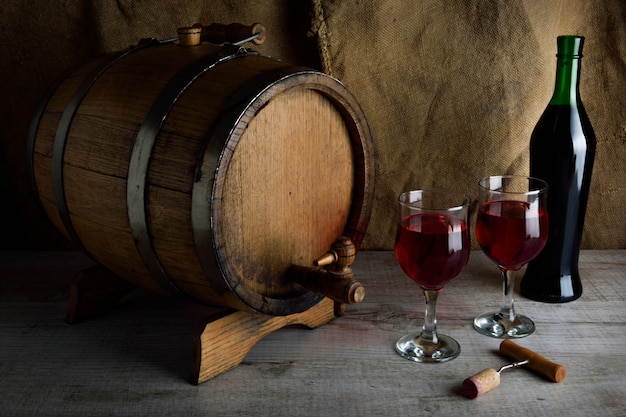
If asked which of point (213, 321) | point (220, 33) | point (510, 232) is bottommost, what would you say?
point (213, 321)

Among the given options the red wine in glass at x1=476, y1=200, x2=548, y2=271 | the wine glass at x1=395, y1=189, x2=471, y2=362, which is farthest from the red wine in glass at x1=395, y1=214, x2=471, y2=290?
the red wine in glass at x1=476, y1=200, x2=548, y2=271

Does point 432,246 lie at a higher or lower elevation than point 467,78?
lower

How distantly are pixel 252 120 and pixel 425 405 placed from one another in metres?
0.55

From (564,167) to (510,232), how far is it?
245 mm

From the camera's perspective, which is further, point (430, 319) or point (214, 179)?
point (430, 319)

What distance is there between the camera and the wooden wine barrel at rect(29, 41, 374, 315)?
45.8 inches

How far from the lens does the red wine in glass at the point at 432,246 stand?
123 cm

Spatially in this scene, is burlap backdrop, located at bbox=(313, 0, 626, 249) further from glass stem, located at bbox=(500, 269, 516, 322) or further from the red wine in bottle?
glass stem, located at bbox=(500, 269, 516, 322)

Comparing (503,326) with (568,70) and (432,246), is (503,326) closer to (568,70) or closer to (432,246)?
(432,246)

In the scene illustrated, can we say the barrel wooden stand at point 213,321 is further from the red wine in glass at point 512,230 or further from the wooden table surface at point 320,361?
the red wine in glass at point 512,230

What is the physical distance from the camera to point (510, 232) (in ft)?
4.42

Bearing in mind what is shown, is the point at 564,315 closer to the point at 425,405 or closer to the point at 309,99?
the point at 425,405

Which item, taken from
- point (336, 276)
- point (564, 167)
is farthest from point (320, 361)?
point (564, 167)

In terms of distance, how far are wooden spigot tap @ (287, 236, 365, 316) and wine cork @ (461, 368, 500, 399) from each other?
9.0 inches
